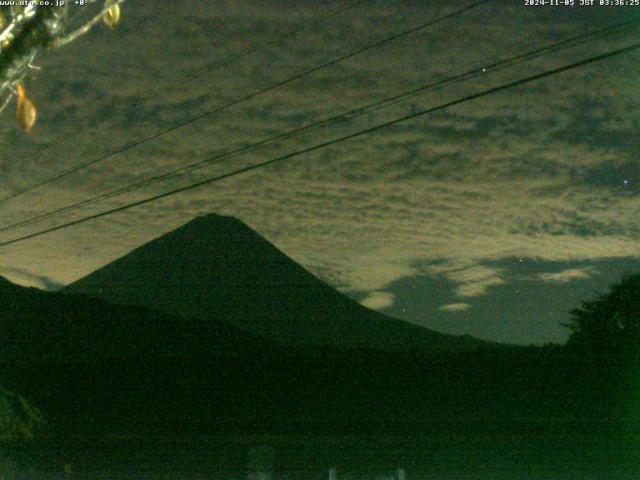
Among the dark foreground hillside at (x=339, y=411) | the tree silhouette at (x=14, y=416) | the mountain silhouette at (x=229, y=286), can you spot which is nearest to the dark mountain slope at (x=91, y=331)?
the dark foreground hillside at (x=339, y=411)

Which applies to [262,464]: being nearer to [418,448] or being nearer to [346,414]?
[346,414]

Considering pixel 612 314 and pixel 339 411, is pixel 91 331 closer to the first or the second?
pixel 339 411

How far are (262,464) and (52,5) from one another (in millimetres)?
16049

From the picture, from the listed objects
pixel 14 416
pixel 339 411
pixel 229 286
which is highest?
pixel 229 286

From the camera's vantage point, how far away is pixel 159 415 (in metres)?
22.0

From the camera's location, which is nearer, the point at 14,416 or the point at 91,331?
the point at 14,416

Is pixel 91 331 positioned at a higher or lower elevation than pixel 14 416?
higher

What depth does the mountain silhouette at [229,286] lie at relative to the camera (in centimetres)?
4419

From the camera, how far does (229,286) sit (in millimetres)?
49438

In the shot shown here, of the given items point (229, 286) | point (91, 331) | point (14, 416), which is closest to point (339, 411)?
point (14, 416)

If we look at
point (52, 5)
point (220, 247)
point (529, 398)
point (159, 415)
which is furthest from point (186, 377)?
point (220, 247)

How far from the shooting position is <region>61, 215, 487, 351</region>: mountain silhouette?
44.2m

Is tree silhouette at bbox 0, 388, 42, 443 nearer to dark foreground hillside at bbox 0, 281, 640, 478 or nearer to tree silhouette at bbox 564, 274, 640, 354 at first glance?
dark foreground hillside at bbox 0, 281, 640, 478

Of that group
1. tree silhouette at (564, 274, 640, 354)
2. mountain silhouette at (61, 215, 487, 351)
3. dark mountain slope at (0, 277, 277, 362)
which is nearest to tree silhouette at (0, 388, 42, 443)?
tree silhouette at (564, 274, 640, 354)
